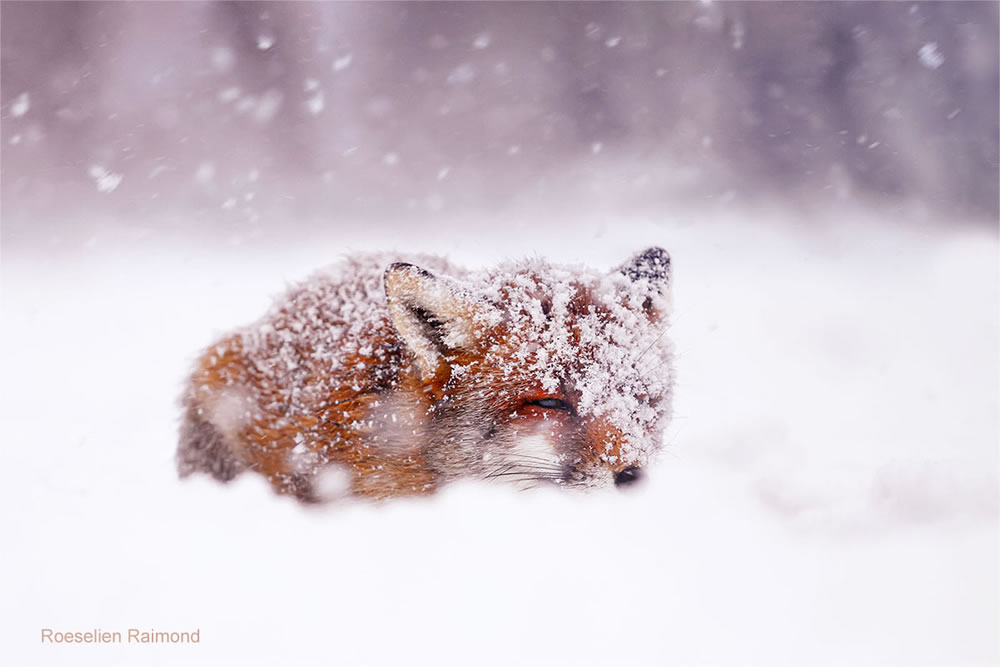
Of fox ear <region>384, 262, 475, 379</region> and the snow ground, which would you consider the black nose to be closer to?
the snow ground

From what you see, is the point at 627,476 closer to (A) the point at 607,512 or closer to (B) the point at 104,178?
(A) the point at 607,512

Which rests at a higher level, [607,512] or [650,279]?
[650,279]

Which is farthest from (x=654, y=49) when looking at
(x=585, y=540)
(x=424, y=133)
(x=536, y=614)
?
(x=536, y=614)

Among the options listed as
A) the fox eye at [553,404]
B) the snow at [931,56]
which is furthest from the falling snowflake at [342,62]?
the snow at [931,56]

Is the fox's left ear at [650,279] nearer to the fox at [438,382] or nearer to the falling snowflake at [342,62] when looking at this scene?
the fox at [438,382]

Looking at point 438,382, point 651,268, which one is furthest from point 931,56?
point 438,382

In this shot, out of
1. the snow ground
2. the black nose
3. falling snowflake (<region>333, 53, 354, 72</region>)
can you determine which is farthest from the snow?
falling snowflake (<region>333, 53, 354, 72</region>)
